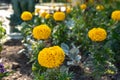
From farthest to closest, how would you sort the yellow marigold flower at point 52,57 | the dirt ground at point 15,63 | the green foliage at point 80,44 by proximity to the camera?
the dirt ground at point 15,63, the green foliage at point 80,44, the yellow marigold flower at point 52,57

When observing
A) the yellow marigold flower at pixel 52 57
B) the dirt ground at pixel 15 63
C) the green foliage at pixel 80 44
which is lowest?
the dirt ground at pixel 15 63

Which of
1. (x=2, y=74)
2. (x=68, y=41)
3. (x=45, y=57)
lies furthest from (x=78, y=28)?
(x=45, y=57)

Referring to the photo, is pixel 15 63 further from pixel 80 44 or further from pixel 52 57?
pixel 52 57

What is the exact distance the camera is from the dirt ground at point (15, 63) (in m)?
4.69

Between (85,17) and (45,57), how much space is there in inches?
122

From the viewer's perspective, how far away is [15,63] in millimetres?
5238

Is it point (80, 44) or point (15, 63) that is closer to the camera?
point (15, 63)

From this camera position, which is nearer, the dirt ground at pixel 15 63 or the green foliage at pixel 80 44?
the green foliage at pixel 80 44

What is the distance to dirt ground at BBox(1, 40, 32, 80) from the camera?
469cm

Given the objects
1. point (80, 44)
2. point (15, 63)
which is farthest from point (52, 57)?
point (80, 44)

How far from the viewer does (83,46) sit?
5.27 metres

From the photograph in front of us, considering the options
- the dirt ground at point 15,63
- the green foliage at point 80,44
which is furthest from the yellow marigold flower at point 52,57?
the dirt ground at point 15,63

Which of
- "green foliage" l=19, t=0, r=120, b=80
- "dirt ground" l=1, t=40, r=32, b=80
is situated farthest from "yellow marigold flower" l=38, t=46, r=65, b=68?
"dirt ground" l=1, t=40, r=32, b=80

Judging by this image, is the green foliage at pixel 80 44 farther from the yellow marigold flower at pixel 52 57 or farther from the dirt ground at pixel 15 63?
the yellow marigold flower at pixel 52 57
